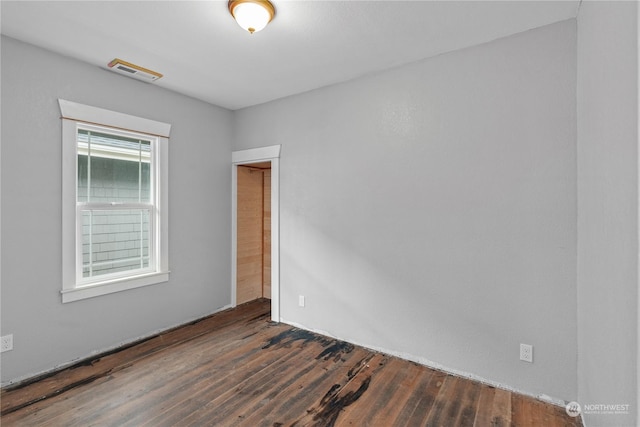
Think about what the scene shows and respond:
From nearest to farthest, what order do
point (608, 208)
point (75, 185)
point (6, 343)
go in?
point (608, 208) < point (6, 343) < point (75, 185)

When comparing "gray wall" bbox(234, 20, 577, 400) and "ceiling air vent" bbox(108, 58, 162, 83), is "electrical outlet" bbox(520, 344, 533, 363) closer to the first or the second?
"gray wall" bbox(234, 20, 577, 400)

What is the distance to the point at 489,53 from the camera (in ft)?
7.86

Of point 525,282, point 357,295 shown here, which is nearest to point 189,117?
point 357,295

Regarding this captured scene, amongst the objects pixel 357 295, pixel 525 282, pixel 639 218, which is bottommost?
pixel 357 295

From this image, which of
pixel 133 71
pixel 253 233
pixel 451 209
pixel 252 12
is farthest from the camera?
pixel 253 233

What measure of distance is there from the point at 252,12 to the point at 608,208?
85.8 inches

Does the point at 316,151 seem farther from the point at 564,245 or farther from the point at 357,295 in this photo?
the point at 564,245

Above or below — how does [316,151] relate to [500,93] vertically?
below

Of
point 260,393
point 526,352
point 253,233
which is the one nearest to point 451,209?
point 526,352

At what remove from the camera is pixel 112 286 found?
9.78 feet

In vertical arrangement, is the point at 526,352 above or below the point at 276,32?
below

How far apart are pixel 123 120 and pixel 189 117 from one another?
0.76 meters

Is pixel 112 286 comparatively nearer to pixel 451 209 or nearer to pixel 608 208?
pixel 451 209

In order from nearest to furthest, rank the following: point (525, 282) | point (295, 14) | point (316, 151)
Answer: point (295, 14) → point (525, 282) → point (316, 151)
